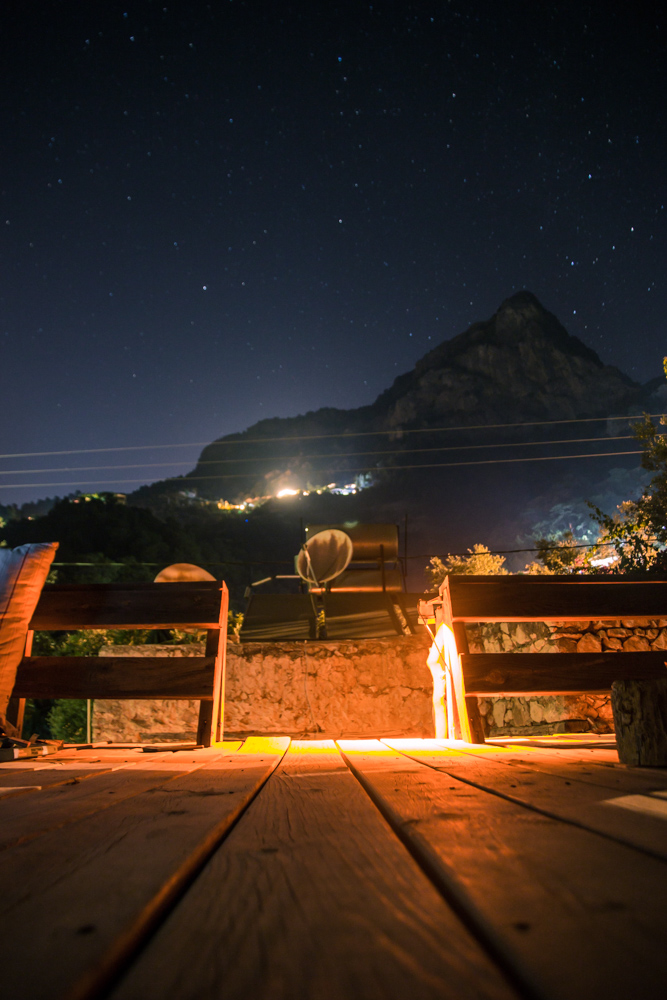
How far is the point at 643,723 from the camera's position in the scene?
187cm

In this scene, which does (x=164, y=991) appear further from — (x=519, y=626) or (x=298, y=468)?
(x=298, y=468)

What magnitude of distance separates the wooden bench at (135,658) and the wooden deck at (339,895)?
1.99 metres

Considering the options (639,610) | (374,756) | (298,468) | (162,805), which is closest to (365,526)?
(639,610)

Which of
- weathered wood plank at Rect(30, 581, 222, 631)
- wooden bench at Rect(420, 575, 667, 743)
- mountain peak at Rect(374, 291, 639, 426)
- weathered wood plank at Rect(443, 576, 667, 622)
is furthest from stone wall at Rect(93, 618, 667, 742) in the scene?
mountain peak at Rect(374, 291, 639, 426)

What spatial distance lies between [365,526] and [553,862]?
1281cm

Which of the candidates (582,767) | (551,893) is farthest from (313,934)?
(582,767)

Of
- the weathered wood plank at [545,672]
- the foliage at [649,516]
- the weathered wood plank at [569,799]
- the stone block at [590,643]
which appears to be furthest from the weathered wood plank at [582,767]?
the foliage at [649,516]

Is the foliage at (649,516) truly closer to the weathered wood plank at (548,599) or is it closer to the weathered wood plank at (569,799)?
the weathered wood plank at (548,599)

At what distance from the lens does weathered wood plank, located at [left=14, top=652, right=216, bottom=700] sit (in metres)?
3.16

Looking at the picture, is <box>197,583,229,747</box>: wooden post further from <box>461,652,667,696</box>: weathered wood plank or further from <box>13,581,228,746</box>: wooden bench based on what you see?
<box>461,652,667,696</box>: weathered wood plank

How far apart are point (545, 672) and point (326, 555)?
7854 mm

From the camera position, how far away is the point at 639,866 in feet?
2.24

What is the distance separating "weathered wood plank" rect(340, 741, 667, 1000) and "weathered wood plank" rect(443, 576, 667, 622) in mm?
2423

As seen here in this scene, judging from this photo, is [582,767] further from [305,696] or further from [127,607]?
[305,696]
